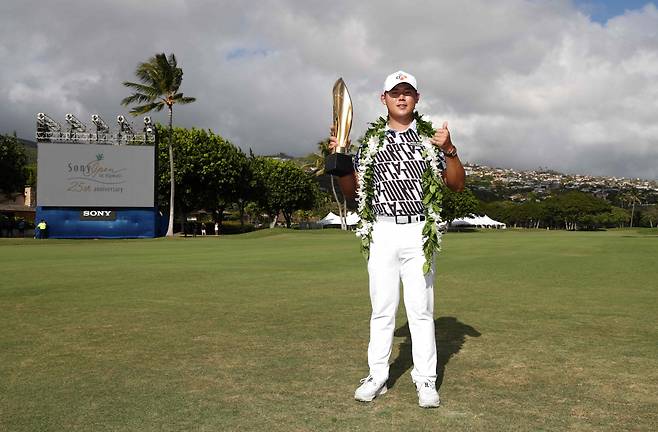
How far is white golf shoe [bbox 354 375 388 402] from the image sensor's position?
16.2ft

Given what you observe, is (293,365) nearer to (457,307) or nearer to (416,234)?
(416,234)

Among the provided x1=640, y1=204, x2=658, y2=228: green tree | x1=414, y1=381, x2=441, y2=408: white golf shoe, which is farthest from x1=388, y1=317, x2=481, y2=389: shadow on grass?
x1=640, y1=204, x2=658, y2=228: green tree

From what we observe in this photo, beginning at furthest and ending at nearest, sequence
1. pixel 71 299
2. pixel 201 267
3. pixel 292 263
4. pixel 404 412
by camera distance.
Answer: pixel 292 263 → pixel 201 267 → pixel 71 299 → pixel 404 412

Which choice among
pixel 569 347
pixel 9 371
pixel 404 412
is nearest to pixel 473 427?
pixel 404 412

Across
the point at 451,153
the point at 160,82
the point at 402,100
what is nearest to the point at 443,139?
the point at 451,153

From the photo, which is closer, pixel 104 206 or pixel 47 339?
pixel 47 339

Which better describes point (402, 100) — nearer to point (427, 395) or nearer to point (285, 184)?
point (427, 395)

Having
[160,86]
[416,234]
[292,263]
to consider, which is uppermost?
[160,86]

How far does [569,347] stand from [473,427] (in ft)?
10.8

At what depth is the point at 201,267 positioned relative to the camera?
62.4 feet

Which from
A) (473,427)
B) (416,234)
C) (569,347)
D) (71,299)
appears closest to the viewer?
(473,427)

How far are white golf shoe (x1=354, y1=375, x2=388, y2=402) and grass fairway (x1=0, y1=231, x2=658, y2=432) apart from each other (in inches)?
3.9

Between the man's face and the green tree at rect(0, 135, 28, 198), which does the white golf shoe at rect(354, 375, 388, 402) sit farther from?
the green tree at rect(0, 135, 28, 198)

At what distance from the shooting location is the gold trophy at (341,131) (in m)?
5.51
